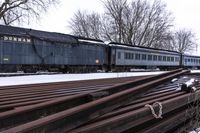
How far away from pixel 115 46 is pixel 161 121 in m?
27.2

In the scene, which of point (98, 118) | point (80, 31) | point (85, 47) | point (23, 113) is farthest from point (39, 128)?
point (80, 31)

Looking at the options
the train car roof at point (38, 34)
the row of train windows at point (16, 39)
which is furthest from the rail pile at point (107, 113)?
the train car roof at point (38, 34)

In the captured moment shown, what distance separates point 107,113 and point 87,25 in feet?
208

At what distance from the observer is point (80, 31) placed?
220 ft

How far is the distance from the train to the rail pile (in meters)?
16.4

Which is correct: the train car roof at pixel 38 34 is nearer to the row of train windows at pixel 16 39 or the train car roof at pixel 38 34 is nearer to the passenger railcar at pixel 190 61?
the row of train windows at pixel 16 39

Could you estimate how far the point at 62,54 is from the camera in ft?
83.4

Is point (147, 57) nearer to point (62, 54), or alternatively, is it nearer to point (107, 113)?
point (62, 54)

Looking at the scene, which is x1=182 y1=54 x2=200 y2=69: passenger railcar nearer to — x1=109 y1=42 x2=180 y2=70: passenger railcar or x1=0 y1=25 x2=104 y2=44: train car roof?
x1=109 y1=42 x2=180 y2=70: passenger railcar

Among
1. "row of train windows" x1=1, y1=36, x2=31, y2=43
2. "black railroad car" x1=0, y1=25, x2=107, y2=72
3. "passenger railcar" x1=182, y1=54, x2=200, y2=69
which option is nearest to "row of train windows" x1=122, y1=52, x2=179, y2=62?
"passenger railcar" x1=182, y1=54, x2=200, y2=69

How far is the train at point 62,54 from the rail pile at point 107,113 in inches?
645

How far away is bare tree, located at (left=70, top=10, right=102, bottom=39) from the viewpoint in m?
63.6

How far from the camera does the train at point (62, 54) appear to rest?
833 inches

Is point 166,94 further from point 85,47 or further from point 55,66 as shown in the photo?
point 85,47
